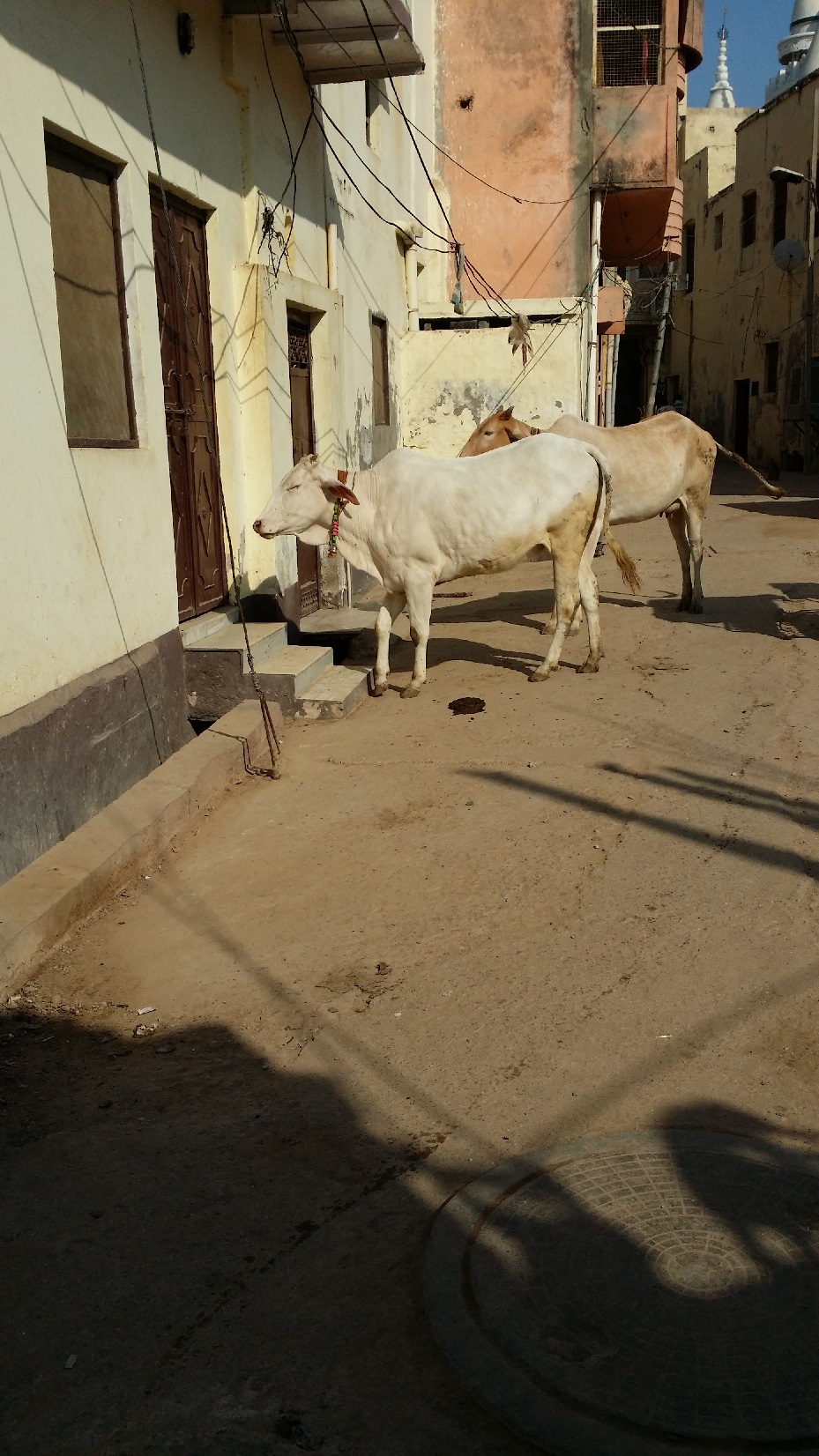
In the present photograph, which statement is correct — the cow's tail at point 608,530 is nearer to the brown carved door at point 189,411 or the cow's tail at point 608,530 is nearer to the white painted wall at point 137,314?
the white painted wall at point 137,314

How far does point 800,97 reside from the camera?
27031 millimetres

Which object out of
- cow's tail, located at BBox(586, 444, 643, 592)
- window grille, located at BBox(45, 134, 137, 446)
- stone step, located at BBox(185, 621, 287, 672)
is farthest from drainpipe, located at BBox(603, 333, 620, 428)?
window grille, located at BBox(45, 134, 137, 446)

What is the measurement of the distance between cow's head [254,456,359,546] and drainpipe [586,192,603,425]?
7.54 metres

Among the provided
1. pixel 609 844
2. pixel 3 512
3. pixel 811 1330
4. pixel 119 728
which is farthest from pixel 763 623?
pixel 811 1330

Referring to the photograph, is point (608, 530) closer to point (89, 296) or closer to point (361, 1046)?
point (89, 296)

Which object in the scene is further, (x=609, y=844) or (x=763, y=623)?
(x=763, y=623)

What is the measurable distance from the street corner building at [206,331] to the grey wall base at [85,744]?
0.06ft

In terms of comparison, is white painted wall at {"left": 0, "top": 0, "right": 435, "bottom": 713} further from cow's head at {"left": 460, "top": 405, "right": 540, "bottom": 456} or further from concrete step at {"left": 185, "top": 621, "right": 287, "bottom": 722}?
cow's head at {"left": 460, "top": 405, "right": 540, "bottom": 456}

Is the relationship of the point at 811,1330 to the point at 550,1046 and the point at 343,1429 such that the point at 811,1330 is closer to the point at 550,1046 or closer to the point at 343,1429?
the point at 343,1429

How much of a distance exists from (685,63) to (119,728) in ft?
50.0

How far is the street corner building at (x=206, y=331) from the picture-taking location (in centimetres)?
493

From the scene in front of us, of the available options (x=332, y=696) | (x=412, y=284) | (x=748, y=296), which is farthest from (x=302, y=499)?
(x=748, y=296)

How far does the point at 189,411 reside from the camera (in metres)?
7.29

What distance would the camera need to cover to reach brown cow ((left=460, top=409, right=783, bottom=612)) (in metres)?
9.31
